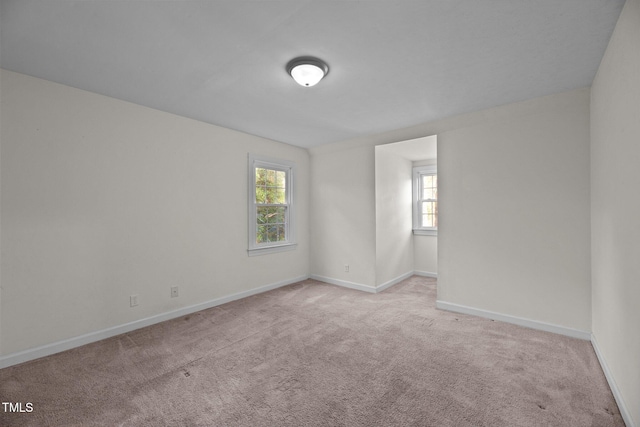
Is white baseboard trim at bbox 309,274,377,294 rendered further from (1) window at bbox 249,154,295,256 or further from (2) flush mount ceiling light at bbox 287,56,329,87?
(2) flush mount ceiling light at bbox 287,56,329,87

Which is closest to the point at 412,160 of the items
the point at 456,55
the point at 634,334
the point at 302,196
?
the point at 302,196

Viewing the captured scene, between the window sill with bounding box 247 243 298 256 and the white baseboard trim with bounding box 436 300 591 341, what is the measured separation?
2.45 m

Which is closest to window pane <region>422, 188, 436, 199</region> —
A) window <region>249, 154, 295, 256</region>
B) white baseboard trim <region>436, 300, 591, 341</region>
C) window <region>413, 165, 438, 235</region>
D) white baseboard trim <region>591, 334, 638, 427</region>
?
window <region>413, 165, 438, 235</region>

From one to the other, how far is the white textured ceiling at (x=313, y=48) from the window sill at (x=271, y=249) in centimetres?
212

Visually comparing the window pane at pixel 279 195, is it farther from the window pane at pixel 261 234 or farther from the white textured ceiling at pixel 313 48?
the white textured ceiling at pixel 313 48

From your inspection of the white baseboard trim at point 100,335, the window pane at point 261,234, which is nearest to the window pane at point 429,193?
the window pane at point 261,234

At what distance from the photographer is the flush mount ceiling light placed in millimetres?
2156

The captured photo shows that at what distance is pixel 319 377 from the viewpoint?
7.03ft

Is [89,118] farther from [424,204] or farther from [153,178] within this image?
[424,204]

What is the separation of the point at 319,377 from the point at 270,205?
291 centimetres

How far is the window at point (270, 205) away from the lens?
14.0ft

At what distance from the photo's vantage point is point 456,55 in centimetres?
212

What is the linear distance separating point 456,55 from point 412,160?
139 inches

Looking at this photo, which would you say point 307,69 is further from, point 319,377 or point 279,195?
point 279,195
